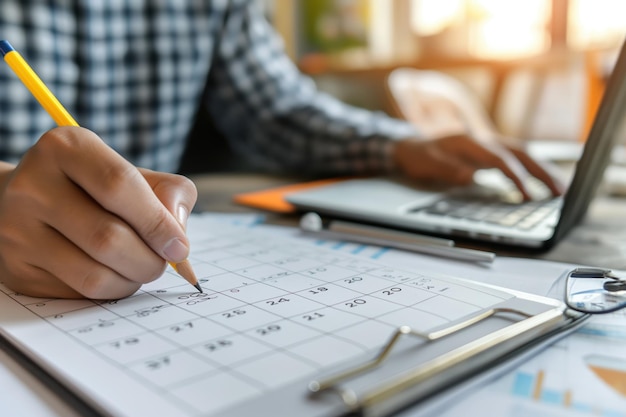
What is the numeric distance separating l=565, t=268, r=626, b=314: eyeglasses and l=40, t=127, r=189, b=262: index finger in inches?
9.0

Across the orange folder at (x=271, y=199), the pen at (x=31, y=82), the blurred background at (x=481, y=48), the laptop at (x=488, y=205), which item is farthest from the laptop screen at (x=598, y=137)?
the blurred background at (x=481, y=48)

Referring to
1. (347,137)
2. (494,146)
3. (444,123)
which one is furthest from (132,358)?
(444,123)

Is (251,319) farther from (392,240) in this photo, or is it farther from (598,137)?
(598,137)

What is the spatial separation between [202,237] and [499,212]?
0.93 feet

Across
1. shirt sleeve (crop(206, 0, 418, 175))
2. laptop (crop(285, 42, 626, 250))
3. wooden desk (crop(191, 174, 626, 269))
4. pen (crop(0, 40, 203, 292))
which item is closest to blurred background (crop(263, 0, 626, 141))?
shirt sleeve (crop(206, 0, 418, 175))

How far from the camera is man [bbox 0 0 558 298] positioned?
32 centimetres

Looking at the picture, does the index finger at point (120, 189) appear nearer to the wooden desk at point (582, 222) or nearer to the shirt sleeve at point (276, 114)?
the wooden desk at point (582, 222)

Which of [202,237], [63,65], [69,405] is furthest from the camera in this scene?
[63,65]

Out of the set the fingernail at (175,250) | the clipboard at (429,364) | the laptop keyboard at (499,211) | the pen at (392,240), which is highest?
the fingernail at (175,250)

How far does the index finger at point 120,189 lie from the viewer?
1.03ft

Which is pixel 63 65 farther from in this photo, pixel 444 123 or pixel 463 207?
pixel 444 123

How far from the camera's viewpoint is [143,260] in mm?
321

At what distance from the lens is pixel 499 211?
548 mm

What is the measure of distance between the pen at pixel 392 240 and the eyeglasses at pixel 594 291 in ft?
0.27
